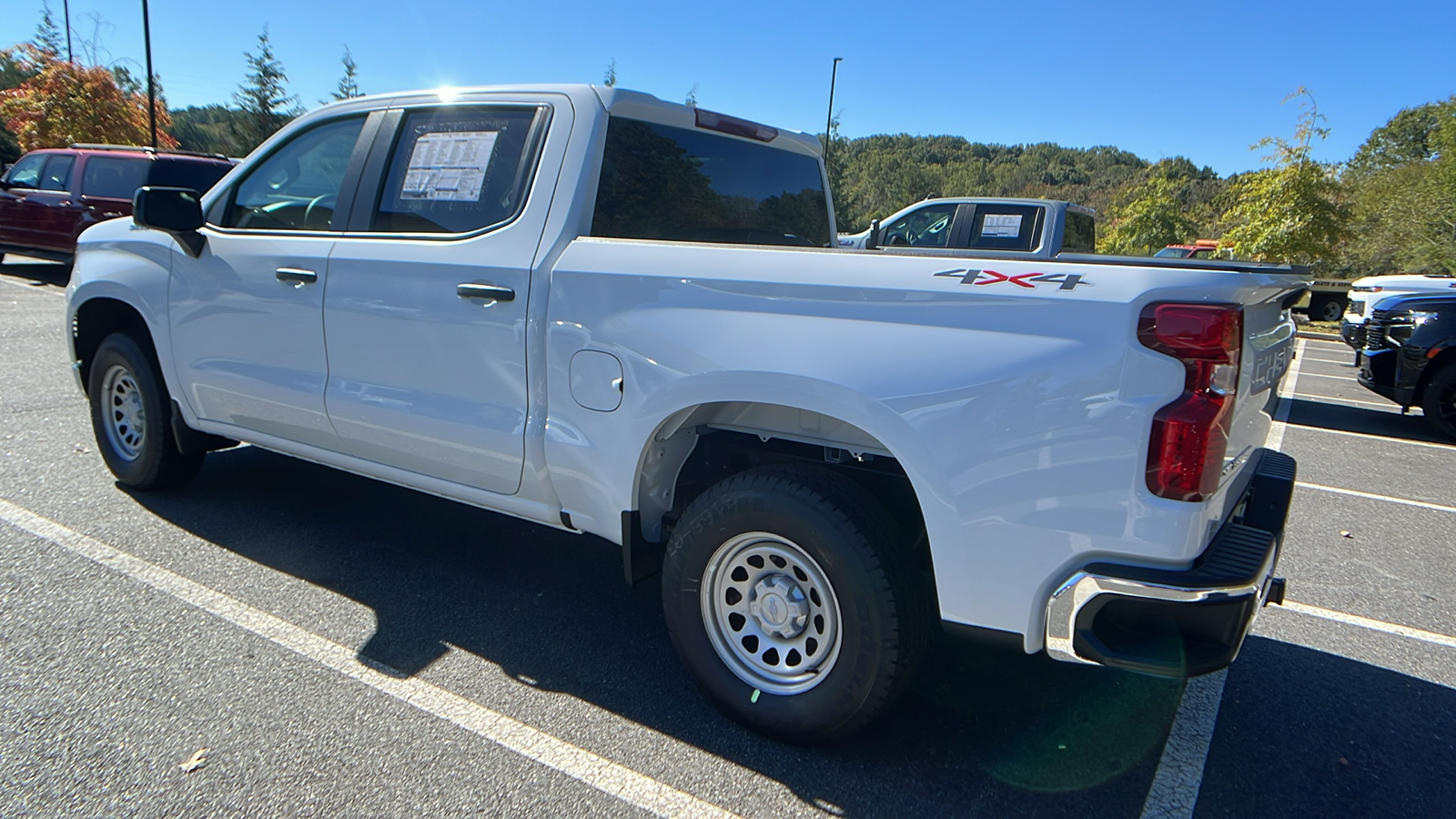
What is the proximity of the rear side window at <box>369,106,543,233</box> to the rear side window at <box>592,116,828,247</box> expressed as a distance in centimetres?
33

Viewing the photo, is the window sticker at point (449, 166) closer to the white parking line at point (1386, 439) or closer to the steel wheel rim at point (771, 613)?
the steel wheel rim at point (771, 613)

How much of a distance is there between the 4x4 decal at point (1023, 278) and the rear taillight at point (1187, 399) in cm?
18

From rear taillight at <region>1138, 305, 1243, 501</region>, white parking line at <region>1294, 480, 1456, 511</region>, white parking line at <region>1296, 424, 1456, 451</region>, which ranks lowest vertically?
white parking line at <region>1294, 480, 1456, 511</region>

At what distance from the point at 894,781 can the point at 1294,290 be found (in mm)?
1968

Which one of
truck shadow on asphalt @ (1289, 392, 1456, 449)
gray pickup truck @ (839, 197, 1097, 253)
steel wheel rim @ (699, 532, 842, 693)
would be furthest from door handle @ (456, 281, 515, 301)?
truck shadow on asphalt @ (1289, 392, 1456, 449)

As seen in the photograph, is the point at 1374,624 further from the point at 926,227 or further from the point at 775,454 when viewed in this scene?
the point at 926,227

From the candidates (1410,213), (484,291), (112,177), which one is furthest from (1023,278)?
(1410,213)

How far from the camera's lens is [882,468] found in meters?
2.74

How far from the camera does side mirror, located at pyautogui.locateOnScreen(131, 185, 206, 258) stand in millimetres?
3812

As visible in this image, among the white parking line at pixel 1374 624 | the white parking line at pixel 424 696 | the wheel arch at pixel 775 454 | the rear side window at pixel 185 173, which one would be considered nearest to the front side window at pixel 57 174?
the rear side window at pixel 185 173

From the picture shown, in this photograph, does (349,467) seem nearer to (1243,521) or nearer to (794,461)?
(794,461)

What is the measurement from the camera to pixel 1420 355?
7836 mm

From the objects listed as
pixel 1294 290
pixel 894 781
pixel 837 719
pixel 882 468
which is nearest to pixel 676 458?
pixel 882 468

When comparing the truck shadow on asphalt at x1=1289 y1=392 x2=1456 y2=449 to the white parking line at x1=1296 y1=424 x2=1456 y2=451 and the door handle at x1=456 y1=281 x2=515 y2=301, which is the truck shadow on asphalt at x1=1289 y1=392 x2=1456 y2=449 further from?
the door handle at x1=456 y1=281 x2=515 y2=301
